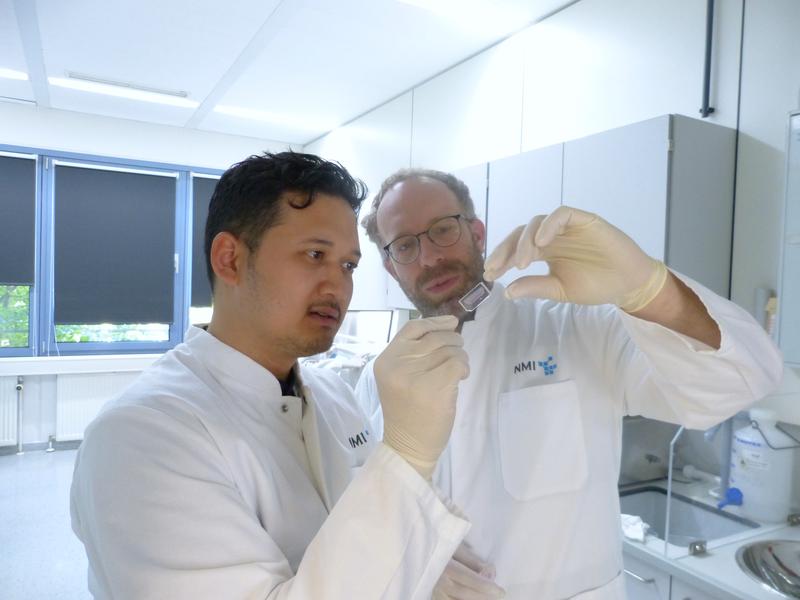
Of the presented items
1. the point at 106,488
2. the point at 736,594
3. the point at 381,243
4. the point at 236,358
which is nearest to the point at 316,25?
the point at 381,243

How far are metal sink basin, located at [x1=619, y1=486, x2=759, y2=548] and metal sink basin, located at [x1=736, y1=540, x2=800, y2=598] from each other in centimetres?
17

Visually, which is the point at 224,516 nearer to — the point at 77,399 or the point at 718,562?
the point at 718,562

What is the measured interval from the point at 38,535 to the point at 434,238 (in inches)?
137

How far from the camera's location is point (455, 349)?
87 centimetres

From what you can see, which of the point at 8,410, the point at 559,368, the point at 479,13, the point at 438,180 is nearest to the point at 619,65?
the point at 479,13

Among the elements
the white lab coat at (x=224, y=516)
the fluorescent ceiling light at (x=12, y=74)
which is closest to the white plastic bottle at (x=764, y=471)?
the white lab coat at (x=224, y=516)

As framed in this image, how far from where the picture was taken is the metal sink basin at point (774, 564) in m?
1.37

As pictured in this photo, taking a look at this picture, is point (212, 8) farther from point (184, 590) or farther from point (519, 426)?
point (184, 590)

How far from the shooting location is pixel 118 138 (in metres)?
5.03

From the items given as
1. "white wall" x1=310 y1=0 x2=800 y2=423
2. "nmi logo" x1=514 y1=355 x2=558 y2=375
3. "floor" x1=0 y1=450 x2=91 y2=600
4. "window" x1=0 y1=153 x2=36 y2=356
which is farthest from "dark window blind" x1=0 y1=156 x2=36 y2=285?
"nmi logo" x1=514 y1=355 x2=558 y2=375

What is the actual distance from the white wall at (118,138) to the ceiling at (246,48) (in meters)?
0.28

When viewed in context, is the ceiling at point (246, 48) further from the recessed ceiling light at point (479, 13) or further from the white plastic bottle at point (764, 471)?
the white plastic bottle at point (764, 471)

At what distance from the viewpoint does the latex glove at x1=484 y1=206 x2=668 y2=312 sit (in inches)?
36.1

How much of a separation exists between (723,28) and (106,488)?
7.49ft
